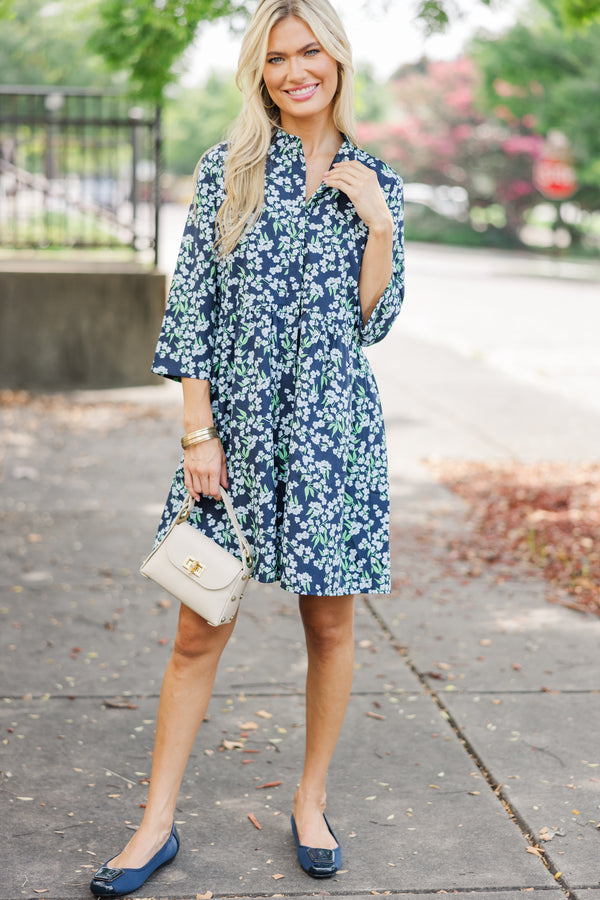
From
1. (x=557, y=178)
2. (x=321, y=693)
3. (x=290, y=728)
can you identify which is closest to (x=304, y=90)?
(x=321, y=693)

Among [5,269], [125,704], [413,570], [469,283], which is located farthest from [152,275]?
[469,283]

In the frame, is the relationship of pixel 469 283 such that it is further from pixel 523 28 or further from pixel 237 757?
pixel 237 757

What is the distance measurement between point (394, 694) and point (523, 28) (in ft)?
81.2

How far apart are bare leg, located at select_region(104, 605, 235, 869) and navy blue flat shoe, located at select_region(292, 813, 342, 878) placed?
0.34 m

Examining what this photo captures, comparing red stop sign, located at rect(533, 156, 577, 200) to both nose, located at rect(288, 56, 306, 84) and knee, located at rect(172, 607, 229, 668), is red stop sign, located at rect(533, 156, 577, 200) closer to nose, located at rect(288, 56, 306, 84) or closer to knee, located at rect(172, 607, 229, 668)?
nose, located at rect(288, 56, 306, 84)

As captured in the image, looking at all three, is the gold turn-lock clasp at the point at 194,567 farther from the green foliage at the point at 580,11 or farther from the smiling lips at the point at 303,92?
the green foliage at the point at 580,11

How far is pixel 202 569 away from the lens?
2.62 meters

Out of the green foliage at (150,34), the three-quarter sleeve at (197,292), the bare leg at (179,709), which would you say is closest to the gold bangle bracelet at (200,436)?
the three-quarter sleeve at (197,292)

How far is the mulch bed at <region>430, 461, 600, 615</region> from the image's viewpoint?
203 inches

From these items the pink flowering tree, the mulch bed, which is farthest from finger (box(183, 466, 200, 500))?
the pink flowering tree

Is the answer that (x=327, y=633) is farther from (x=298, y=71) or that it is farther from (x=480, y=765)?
(x=298, y=71)

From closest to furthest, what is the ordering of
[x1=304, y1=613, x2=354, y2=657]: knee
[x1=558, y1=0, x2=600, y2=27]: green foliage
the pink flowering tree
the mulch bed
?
[x1=304, y1=613, x2=354, y2=657]: knee, the mulch bed, [x1=558, y1=0, x2=600, y2=27]: green foliage, the pink flowering tree

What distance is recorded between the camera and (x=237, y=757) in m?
3.37

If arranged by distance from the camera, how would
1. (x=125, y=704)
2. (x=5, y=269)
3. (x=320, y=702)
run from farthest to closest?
(x=5, y=269)
(x=125, y=704)
(x=320, y=702)
